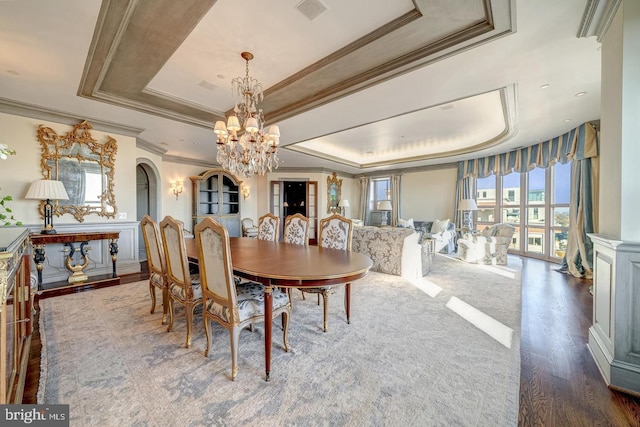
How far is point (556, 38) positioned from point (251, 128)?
2.71 m

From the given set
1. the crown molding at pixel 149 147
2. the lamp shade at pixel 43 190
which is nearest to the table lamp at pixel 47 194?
the lamp shade at pixel 43 190

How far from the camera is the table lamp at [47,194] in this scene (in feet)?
10.6

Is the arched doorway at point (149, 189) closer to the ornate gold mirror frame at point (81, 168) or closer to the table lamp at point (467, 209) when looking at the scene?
the ornate gold mirror frame at point (81, 168)

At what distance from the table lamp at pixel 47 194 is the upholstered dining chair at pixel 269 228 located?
2534 millimetres

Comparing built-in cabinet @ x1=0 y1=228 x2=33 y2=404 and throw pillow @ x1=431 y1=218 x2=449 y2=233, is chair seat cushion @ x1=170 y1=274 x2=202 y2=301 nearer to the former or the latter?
built-in cabinet @ x1=0 y1=228 x2=33 y2=404

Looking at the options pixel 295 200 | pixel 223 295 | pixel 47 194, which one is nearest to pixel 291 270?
pixel 223 295

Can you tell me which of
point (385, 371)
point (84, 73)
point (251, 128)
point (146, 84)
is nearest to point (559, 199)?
point (385, 371)

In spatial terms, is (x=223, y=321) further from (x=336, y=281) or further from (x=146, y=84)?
(x=146, y=84)

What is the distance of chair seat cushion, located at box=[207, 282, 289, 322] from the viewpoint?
1768mm

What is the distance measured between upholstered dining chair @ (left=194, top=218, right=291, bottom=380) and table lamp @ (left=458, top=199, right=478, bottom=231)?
17.8ft

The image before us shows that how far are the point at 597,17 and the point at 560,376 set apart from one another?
98.2 inches

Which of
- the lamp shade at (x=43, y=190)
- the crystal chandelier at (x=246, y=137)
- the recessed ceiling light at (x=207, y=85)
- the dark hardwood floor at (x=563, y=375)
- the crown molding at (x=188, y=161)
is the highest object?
the recessed ceiling light at (x=207, y=85)

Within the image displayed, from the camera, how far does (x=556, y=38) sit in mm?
2021

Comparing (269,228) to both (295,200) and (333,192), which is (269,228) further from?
(333,192)
